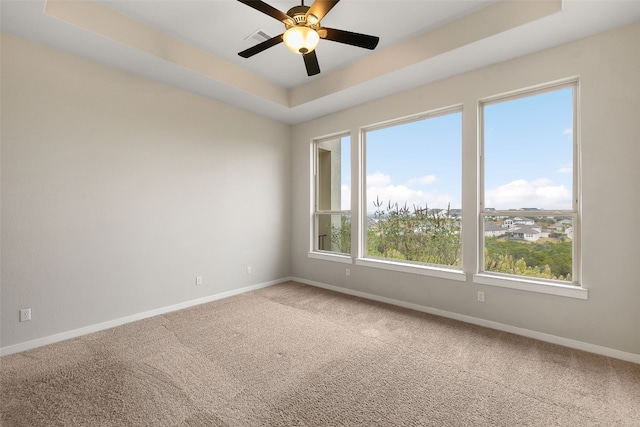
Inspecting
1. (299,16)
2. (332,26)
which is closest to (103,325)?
(299,16)

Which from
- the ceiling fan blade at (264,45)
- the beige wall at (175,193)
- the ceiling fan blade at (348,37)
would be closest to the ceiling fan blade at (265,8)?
the ceiling fan blade at (264,45)

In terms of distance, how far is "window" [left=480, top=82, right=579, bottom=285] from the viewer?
2822mm

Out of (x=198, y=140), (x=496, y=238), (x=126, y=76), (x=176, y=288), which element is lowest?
(x=176, y=288)

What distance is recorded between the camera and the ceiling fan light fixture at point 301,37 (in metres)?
2.17

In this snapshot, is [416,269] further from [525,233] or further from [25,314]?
→ [25,314]

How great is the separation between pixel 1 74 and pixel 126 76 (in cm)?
102

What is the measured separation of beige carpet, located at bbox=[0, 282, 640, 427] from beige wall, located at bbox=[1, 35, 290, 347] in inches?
20.9

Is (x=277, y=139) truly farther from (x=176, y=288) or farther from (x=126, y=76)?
(x=176, y=288)

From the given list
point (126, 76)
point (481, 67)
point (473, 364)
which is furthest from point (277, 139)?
point (473, 364)

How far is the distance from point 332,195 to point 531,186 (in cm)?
280

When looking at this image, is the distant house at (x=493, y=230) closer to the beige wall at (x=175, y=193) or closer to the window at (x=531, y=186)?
the window at (x=531, y=186)

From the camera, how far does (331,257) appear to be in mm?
4676

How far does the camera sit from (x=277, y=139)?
5062mm

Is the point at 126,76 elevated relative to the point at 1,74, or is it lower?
elevated
